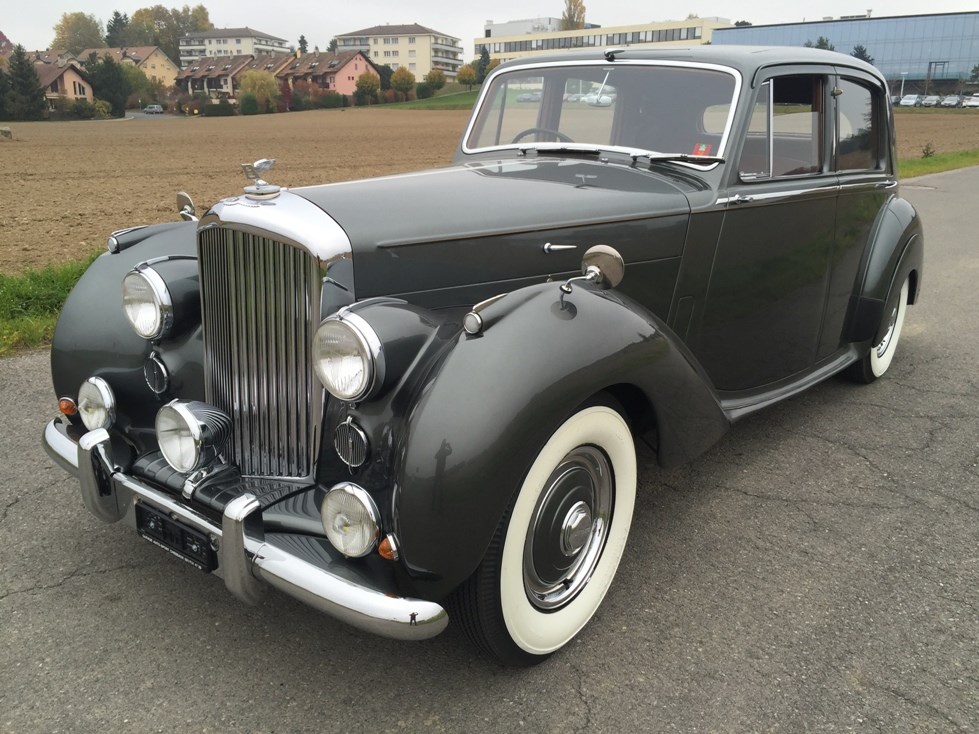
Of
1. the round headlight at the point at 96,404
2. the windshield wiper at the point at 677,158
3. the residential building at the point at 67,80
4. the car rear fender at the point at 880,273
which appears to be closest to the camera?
the round headlight at the point at 96,404

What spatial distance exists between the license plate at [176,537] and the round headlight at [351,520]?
357 millimetres

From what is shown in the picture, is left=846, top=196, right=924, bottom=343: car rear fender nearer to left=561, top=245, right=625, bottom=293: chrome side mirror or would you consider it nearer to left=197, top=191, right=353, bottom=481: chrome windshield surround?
left=561, top=245, right=625, bottom=293: chrome side mirror

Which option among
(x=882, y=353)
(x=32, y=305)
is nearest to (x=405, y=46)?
(x=32, y=305)

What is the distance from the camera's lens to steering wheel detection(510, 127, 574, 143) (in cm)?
348

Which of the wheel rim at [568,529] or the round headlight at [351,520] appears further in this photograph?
the wheel rim at [568,529]

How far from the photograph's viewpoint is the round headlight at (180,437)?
87.4 inches

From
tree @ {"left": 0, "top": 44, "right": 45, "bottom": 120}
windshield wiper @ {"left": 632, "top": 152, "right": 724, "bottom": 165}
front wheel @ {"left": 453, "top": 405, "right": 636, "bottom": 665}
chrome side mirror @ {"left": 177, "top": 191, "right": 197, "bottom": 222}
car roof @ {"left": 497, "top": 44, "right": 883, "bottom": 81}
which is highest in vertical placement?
tree @ {"left": 0, "top": 44, "right": 45, "bottom": 120}

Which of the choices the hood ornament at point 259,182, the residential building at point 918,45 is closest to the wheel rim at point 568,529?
the hood ornament at point 259,182

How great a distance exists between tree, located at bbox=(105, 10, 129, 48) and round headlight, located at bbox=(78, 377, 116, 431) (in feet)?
466

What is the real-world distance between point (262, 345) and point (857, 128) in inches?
120

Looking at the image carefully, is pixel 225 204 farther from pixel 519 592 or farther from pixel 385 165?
pixel 385 165

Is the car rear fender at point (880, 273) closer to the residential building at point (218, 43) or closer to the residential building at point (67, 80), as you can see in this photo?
the residential building at point (67, 80)

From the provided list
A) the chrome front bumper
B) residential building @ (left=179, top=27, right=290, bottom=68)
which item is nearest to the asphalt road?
the chrome front bumper

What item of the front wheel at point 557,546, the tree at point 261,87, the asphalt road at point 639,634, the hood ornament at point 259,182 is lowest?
the asphalt road at point 639,634
